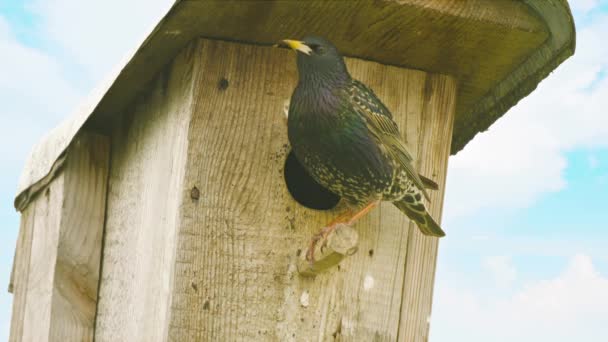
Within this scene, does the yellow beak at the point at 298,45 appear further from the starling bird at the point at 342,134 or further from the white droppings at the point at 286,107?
the white droppings at the point at 286,107

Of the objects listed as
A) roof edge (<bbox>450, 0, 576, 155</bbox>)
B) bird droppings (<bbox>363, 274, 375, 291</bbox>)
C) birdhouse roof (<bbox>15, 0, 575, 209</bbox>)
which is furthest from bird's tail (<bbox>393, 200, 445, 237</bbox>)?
roof edge (<bbox>450, 0, 576, 155</bbox>)

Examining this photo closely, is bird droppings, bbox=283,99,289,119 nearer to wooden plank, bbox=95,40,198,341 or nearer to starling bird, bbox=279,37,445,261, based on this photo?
starling bird, bbox=279,37,445,261

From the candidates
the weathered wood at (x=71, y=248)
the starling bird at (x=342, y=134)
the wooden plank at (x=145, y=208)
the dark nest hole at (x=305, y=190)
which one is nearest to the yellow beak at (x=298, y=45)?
the starling bird at (x=342, y=134)

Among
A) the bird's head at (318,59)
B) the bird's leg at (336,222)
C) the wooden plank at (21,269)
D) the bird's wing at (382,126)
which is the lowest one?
the wooden plank at (21,269)

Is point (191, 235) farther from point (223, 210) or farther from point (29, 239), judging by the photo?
point (29, 239)

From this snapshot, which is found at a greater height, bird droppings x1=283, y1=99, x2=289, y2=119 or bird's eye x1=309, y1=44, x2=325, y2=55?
bird's eye x1=309, y1=44, x2=325, y2=55

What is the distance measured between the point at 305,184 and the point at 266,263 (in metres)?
0.60

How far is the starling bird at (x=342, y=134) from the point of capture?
2855 mm

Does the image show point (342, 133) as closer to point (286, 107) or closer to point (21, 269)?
point (286, 107)

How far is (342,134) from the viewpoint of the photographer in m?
2.87

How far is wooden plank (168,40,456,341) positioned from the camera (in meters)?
2.85

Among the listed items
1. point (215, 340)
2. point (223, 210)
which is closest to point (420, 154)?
point (223, 210)

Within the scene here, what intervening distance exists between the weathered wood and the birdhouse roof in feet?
1.28

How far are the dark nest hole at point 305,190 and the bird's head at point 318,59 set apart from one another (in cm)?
57
